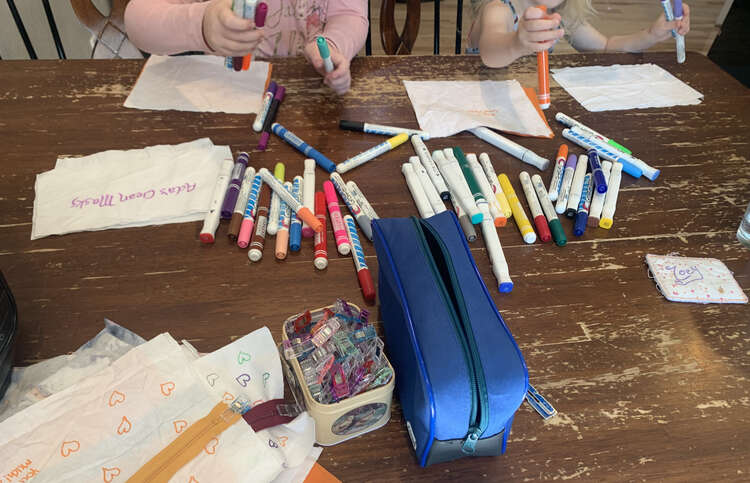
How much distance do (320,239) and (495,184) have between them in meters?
0.29

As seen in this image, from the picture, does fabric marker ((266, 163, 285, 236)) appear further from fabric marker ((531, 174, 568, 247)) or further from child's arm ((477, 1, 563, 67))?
child's arm ((477, 1, 563, 67))

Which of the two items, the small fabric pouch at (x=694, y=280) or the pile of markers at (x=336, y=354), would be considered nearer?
the pile of markers at (x=336, y=354)

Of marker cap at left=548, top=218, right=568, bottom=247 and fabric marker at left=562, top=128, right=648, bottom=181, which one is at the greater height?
fabric marker at left=562, top=128, right=648, bottom=181

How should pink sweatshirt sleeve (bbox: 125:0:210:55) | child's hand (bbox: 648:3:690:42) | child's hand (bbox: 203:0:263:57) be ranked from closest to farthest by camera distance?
child's hand (bbox: 203:0:263:57) < pink sweatshirt sleeve (bbox: 125:0:210:55) < child's hand (bbox: 648:3:690:42)

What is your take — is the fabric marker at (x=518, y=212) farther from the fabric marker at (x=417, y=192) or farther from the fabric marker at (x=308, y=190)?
the fabric marker at (x=308, y=190)

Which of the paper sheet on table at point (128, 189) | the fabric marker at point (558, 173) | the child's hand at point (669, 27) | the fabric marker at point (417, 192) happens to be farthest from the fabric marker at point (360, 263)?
the child's hand at point (669, 27)

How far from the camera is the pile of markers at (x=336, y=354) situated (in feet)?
1.46

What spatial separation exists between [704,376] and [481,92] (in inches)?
26.0

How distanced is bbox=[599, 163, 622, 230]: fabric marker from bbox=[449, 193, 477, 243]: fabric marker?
0.20 metres

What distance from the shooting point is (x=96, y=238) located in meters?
0.66

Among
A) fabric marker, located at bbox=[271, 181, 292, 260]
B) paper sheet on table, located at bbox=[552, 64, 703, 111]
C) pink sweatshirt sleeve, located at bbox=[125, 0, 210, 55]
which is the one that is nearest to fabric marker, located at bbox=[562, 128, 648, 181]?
paper sheet on table, located at bbox=[552, 64, 703, 111]

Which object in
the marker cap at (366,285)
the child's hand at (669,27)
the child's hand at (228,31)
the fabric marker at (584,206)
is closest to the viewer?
the marker cap at (366,285)

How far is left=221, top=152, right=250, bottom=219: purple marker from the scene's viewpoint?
0.69 metres

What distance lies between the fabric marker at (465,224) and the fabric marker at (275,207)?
0.83 ft
